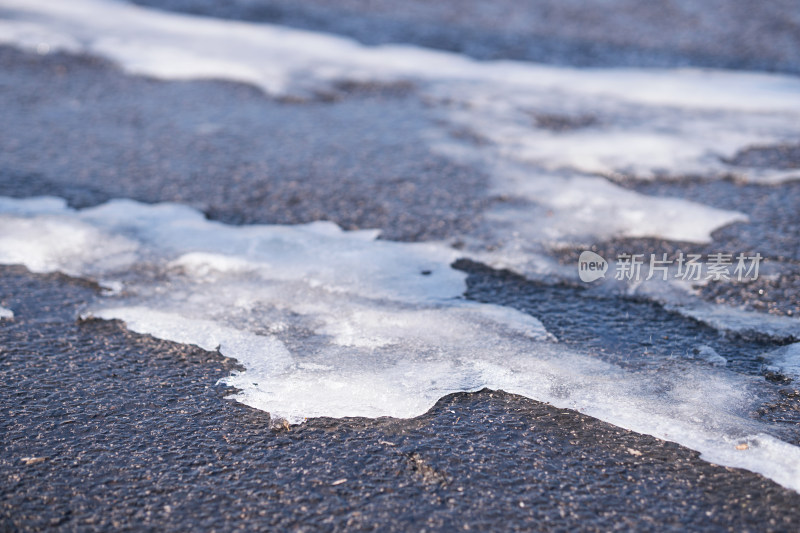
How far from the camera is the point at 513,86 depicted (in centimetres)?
466

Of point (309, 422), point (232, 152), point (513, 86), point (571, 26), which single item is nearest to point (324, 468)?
point (309, 422)

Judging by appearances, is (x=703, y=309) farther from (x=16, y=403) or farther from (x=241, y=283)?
(x=16, y=403)

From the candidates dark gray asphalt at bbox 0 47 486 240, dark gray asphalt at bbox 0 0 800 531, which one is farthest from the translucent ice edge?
dark gray asphalt at bbox 0 47 486 240

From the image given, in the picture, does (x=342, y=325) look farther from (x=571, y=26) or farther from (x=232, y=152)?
(x=571, y=26)

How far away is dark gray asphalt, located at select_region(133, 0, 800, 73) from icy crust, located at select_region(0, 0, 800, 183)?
0.22 metres

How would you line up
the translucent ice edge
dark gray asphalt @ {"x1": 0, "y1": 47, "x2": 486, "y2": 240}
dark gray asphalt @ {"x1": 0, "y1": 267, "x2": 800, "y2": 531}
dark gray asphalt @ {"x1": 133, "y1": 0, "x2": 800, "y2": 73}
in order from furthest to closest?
dark gray asphalt @ {"x1": 133, "y1": 0, "x2": 800, "y2": 73}
dark gray asphalt @ {"x1": 0, "y1": 47, "x2": 486, "y2": 240}
the translucent ice edge
dark gray asphalt @ {"x1": 0, "y1": 267, "x2": 800, "y2": 531}

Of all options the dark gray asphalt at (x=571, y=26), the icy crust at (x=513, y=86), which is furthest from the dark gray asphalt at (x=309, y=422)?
the dark gray asphalt at (x=571, y=26)

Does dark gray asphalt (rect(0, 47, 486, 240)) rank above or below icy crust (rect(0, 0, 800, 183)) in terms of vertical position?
below

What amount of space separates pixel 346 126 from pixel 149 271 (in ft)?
5.50

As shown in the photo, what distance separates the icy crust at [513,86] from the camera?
3.77 m

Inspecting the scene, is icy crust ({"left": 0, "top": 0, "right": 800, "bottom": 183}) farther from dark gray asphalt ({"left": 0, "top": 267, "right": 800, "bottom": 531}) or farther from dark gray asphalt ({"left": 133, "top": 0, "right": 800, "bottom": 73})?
dark gray asphalt ({"left": 0, "top": 267, "right": 800, "bottom": 531})

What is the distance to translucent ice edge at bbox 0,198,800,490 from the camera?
2.04 meters

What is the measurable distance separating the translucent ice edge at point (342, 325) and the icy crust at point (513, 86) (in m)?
1.36

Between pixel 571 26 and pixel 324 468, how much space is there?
4719 millimetres
